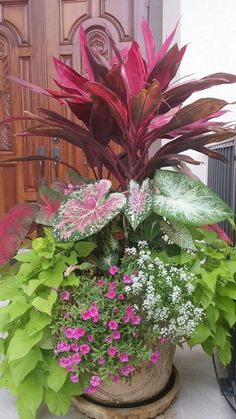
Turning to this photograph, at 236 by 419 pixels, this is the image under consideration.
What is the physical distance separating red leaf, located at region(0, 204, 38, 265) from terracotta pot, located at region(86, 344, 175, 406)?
0.44 metres

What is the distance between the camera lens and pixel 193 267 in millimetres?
885

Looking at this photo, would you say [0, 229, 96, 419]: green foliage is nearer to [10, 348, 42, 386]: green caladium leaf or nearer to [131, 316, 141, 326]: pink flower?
[10, 348, 42, 386]: green caladium leaf

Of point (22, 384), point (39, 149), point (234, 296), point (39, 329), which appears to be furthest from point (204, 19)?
point (22, 384)

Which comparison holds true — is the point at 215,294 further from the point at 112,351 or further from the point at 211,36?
the point at 211,36

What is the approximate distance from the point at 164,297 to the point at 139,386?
0.99ft

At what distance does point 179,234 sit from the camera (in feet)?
2.85

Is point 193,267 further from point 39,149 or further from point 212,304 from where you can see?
point 39,149

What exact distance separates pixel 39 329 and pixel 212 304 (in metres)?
0.45

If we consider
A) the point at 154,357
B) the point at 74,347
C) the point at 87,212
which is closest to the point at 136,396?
the point at 154,357

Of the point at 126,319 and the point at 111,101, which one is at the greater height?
the point at 111,101

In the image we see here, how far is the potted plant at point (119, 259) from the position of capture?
79cm

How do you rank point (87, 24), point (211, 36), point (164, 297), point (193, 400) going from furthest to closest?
1. point (87, 24)
2. point (211, 36)
3. point (193, 400)
4. point (164, 297)

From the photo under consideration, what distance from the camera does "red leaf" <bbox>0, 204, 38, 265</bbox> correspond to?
927 mm

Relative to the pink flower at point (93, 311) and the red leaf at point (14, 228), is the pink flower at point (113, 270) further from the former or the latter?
the red leaf at point (14, 228)
